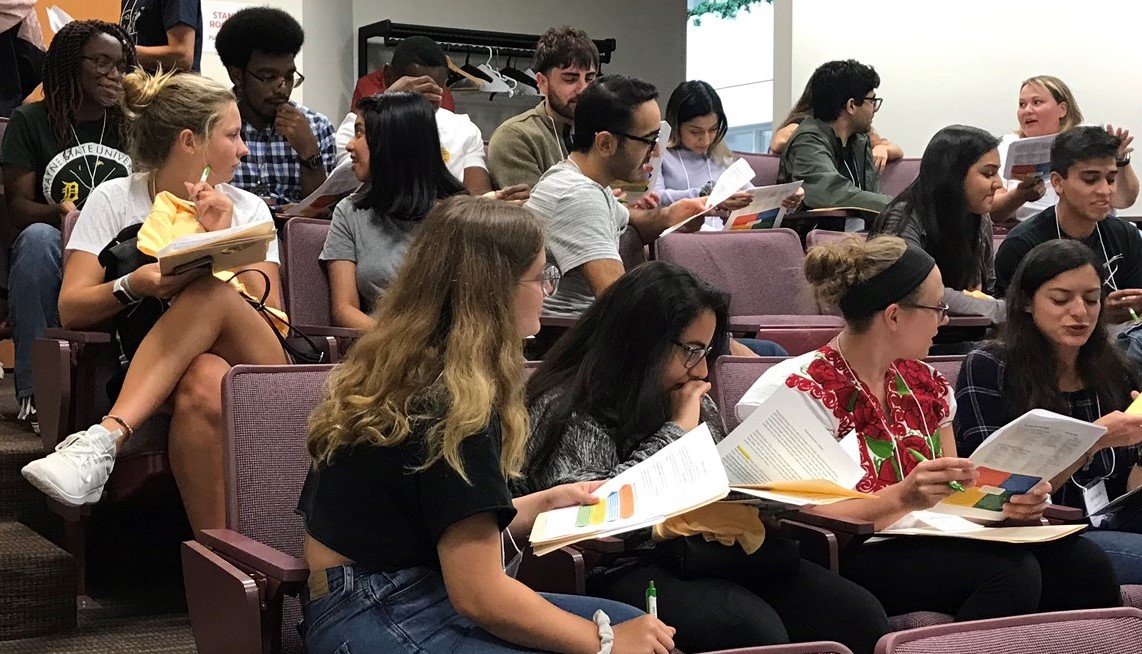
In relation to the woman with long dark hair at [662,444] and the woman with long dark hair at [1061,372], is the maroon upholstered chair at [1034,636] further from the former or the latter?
the woman with long dark hair at [1061,372]

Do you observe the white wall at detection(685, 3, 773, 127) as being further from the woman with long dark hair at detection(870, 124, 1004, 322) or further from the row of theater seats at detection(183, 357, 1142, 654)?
the row of theater seats at detection(183, 357, 1142, 654)

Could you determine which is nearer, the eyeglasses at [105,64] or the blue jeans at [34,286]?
the blue jeans at [34,286]

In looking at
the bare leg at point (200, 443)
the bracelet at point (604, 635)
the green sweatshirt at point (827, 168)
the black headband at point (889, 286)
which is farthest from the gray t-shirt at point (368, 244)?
the green sweatshirt at point (827, 168)

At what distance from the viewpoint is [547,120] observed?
4453mm

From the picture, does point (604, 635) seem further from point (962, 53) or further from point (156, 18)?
point (962, 53)

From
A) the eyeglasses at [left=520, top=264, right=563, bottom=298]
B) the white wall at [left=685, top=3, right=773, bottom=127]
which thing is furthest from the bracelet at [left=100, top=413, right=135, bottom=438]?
the white wall at [left=685, top=3, right=773, bottom=127]

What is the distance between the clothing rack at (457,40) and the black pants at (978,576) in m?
5.74

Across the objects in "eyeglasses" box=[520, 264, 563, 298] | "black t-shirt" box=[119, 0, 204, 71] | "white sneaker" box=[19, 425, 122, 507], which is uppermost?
"black t-shirt" box=[119, 0, 204, 71]

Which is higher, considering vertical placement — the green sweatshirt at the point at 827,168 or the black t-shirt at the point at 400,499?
the green sweatshirt at the point at 827,168

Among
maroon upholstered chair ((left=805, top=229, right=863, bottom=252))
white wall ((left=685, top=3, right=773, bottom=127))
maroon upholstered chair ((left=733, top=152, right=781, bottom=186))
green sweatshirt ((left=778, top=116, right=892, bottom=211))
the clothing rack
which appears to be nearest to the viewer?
maroon upholstered chair ((left=805, top=229, right=863, bottom=252))

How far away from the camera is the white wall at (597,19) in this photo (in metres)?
8.12

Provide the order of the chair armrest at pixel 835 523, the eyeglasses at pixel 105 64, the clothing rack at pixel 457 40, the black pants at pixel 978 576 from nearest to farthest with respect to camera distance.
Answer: the chair armrest at pixel 835 523
the black pants at pixel 978 576
the eyeglasses at pixel 105 64
the clothing rack at pixel 457 40

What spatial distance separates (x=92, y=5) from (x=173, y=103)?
296 centimetres

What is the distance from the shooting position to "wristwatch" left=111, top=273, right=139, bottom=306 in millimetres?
2701
